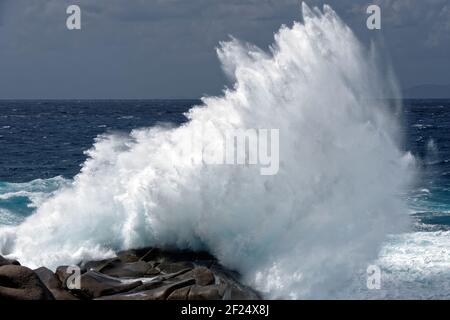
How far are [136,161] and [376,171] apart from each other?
7.74 metres

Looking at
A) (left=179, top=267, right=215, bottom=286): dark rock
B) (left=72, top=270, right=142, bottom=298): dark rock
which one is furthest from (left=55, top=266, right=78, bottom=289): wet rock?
(left=179, top=267, right=215, bottom=286): dark rock

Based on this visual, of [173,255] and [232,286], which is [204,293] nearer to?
[232,286]

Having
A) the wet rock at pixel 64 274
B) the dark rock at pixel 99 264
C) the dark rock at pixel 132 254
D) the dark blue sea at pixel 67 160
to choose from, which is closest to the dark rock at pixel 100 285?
the wet rock at pixel 64 274

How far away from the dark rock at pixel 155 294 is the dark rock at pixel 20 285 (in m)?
1.54

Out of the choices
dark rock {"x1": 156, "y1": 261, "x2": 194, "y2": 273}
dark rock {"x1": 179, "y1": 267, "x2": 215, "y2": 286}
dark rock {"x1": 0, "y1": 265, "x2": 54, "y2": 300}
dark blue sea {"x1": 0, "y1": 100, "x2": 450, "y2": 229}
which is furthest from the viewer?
dark blue sea {"x1": 0, "y1": 100, "x2": 450, "y2": 229}

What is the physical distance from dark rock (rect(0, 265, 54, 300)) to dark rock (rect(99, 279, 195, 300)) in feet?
5.05

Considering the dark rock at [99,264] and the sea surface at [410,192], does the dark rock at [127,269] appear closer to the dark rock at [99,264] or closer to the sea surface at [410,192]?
the dark rock at [99,264]

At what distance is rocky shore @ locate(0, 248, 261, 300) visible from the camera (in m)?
11.1

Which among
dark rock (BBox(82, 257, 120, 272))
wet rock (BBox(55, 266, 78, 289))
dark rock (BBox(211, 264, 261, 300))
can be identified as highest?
wet rock (BBox(55, 266, 78, 289))

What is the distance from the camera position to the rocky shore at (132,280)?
36.4 feet

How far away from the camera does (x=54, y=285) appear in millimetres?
12938

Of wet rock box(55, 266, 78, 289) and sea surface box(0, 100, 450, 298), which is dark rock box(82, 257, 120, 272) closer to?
wet rock box(55, 266, 78, 289)
